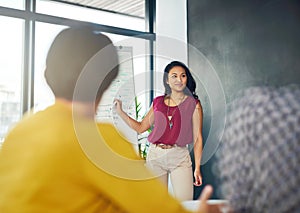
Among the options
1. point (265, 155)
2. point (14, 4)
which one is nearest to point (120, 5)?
point (14, 4)

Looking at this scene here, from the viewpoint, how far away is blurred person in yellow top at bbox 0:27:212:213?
0.85 meters

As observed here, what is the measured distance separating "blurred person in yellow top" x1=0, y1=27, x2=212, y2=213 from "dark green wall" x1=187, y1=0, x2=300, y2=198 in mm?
2813

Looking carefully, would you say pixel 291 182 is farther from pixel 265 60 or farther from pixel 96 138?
pixel 265 60

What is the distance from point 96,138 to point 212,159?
11.5 ft

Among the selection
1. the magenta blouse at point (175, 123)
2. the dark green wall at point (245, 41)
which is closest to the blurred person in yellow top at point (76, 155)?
the magenta blouse at point (175, 123)

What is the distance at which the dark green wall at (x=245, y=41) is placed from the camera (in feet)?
12.0

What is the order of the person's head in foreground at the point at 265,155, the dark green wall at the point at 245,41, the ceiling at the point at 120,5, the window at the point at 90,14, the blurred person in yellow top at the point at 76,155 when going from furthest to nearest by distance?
1. the ceiling at the point at 120,5
2. the window at the point at 90,14
3. the dark green wall at the point at 245,41
4. the blurred person in yellow top at the point at 76,155
5. the person's head in foreground at the point at 265,155

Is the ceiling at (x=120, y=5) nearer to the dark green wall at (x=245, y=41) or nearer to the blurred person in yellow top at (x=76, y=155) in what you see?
the dark green wall at (x=245, y=41)

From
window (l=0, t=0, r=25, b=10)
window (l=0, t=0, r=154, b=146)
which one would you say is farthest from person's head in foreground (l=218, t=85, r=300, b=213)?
window (l=0, t=0, r=25, b=10)

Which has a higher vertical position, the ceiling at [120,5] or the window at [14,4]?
the ceiling at [120,5]

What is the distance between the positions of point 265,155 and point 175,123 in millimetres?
3100

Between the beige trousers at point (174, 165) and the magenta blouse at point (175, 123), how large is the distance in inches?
3.1

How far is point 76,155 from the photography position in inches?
35.7

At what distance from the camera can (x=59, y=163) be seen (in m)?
0.91
